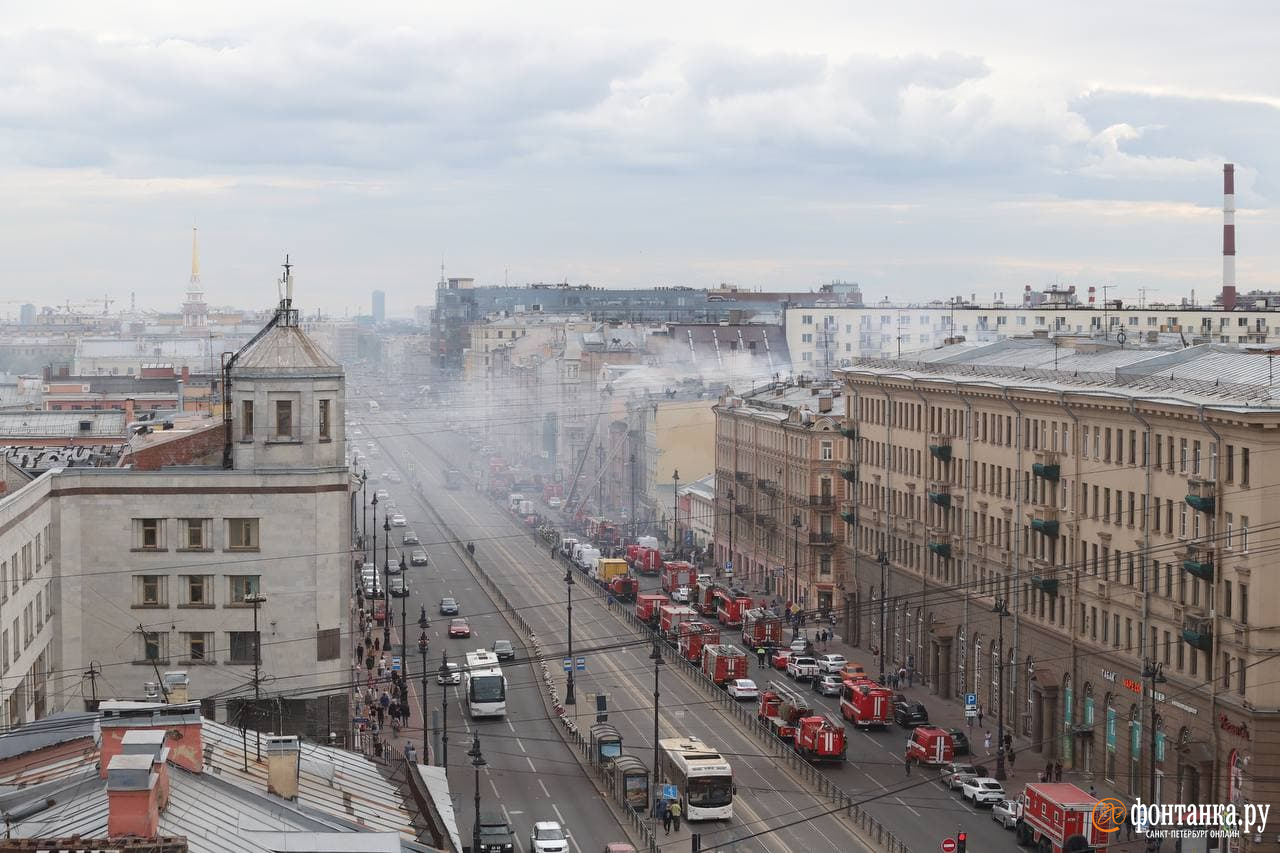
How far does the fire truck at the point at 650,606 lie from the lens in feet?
304

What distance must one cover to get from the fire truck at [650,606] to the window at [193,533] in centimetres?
3814

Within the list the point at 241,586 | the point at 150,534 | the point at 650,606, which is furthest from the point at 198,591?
the point at 650,606

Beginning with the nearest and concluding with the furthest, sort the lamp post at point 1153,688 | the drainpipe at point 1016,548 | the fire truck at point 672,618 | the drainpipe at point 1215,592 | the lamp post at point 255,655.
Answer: the lamp post at point 255,655, the drainpipe at point 1215,592, the lamp post at point 1153,688, the drainpipe at point 1016,548, the fire truck at point 672,618

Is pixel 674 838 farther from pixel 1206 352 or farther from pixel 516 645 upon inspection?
pixel 516 645

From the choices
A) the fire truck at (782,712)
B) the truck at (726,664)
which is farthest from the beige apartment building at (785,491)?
the fire truck at (782,712)

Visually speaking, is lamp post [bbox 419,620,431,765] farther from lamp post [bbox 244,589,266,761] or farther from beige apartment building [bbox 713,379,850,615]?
beige apartment building [bbox 713,379,850,615]

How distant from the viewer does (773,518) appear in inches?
4237

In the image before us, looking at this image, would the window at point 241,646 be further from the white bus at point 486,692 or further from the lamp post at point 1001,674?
the lamp post at point 1001,674

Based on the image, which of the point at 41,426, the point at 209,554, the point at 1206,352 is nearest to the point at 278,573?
the point at 209,554

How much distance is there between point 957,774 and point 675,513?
75.1 m

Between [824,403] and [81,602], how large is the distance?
5585 centimetres

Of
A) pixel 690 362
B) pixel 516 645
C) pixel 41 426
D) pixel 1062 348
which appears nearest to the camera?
pixel 1062 348

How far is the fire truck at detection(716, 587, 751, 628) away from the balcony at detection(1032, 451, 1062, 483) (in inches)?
1068

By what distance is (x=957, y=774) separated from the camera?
5875 centimetres
